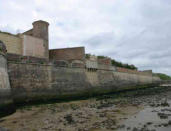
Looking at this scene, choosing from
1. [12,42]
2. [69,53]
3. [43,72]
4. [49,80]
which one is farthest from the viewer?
[69,53]

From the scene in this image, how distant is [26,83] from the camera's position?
14203 millimetres

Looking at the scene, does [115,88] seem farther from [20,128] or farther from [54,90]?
[20,128]

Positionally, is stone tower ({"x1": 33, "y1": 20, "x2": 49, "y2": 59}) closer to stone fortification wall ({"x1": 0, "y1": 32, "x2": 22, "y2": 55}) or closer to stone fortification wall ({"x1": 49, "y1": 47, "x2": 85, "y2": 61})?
stone fortification wall ({"x1": 49, "y1": 47, "x2": 85, "y2": 61})

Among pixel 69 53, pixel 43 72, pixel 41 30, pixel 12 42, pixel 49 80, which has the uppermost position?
pixel 41 30

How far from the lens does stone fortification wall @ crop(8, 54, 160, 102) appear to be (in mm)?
13672

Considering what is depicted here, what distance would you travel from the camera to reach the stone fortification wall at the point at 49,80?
1367 cm

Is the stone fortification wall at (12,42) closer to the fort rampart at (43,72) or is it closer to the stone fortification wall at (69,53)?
the fort rampart at (43,72)

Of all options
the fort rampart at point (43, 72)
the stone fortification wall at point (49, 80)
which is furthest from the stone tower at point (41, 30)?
the stone fortification wall at point (49, 80)

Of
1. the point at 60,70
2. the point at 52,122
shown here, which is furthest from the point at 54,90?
the point at 52,122

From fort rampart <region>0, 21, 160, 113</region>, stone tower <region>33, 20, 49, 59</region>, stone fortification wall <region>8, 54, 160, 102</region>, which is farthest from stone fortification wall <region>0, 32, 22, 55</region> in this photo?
stone fortification wall <region>8, 54, 160, 102</region>

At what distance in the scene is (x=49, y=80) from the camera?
647 inches

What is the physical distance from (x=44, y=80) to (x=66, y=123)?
346 inches

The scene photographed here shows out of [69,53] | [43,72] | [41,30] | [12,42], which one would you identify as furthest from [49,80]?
[41,30]

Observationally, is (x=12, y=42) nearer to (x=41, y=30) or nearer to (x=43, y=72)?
(x=41, y=30)
